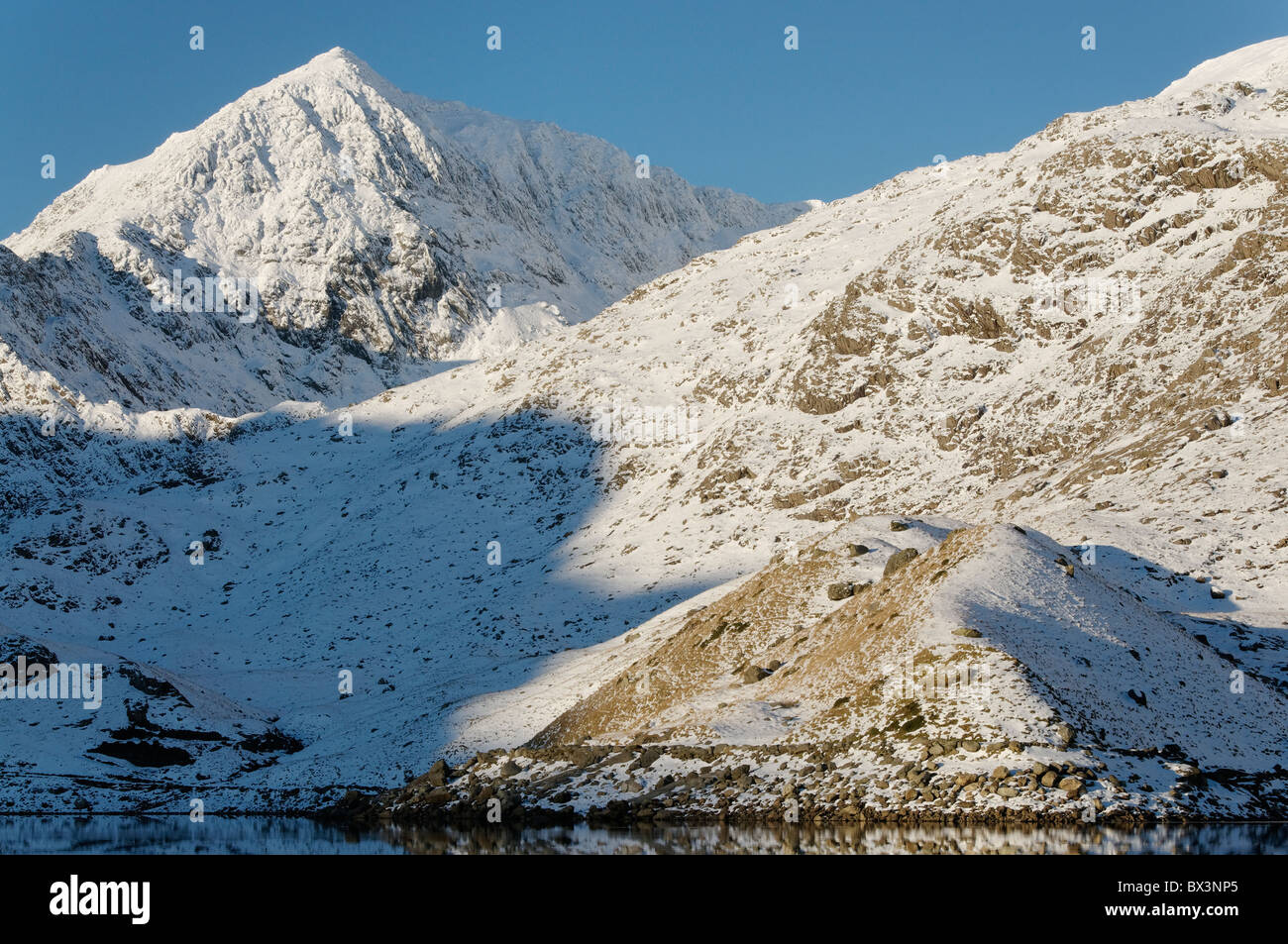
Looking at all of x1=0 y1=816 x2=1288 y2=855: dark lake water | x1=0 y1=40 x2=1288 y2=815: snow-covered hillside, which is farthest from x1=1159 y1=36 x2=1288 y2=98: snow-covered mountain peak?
x1=0 y1=816 x2=1288 y2=855: dark lake water

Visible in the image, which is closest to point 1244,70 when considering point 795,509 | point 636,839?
point 795,509

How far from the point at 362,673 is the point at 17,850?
44199 millimetres

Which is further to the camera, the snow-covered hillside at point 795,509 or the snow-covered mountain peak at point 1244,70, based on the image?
the snow-covered mountain peak at point 1244,70

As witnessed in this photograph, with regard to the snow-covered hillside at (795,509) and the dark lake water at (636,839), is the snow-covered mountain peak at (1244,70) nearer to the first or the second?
the snow-covered hillside at (795,509)

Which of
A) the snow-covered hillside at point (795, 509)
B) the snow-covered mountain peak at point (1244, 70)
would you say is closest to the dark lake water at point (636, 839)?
the snow-covered hillside at point (795, 509)

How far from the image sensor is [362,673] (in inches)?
2955

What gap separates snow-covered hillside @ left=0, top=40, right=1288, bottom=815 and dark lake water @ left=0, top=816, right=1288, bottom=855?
1.79 metres

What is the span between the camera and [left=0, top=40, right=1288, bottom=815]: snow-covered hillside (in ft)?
111

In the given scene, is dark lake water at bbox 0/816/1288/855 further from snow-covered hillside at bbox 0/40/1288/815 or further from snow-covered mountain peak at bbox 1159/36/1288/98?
snow-covered mountain peak at bbox 1159/36/1288/98

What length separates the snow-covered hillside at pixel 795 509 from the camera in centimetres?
3372

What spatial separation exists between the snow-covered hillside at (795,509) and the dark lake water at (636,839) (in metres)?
1.79

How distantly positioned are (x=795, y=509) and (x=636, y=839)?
197 ft
